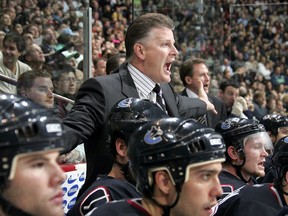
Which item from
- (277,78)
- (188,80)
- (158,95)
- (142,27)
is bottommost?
(277,78)

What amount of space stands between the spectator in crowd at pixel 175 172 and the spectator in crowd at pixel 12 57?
3.11 metres

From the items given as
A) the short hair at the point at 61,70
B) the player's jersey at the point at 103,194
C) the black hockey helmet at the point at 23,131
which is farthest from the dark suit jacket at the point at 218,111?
the black hockey helmet at the point at 23,131

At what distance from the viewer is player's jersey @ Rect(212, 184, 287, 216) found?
2963mm

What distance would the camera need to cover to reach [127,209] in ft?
8.25

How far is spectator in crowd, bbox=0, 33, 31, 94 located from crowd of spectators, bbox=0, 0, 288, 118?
58mm

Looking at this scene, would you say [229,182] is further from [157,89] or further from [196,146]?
[196,146]

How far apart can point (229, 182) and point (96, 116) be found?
0.90 metres

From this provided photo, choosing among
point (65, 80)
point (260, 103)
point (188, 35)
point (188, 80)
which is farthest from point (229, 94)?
point (260, 103)

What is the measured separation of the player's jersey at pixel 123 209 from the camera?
250cm

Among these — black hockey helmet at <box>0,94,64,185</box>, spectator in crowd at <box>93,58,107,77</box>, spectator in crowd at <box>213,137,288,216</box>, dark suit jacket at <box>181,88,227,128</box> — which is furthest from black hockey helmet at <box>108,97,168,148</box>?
spectator in crowd at <box>93,58,107,77</box>

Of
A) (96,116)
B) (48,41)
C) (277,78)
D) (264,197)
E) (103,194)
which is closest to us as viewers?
(103,194)

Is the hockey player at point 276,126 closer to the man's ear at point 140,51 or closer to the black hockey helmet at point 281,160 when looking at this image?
the black hockey helmet at point 281,160

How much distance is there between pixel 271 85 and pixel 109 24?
163 inches

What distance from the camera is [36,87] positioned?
480 cm
